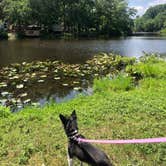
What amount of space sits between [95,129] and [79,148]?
8.66 feet

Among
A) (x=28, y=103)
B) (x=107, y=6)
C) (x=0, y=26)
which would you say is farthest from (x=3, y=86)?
(x=107, y=6)

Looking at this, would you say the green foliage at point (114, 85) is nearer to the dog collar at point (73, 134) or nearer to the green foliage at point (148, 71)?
the green foliage at point (148, 71)

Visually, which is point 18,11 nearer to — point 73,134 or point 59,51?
point 59,51

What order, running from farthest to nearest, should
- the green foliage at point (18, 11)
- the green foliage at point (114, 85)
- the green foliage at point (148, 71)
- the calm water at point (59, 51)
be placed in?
1. the green foliage at point (18, 11)
2. the calm water at point (59, 51)
3. the green foliage at point (148, 71)
4. the green foliage at point (114, 85)

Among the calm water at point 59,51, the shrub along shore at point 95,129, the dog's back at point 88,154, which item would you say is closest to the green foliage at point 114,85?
the shrub along shore at point 95,129

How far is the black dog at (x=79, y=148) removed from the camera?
13.5ft

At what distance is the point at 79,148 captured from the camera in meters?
4.28

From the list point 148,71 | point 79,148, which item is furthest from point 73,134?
point 148,71

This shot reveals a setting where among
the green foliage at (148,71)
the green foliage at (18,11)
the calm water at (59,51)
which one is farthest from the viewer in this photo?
the green foliage at (18,11)

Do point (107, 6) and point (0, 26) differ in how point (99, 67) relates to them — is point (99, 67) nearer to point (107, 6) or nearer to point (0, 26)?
point (0, 26)

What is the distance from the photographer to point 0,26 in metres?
53.7

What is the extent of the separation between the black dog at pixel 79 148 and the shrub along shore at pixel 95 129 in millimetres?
1271

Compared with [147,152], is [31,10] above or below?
above

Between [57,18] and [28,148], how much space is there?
59.9 m
